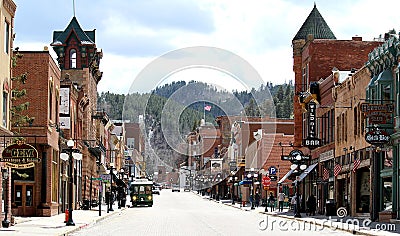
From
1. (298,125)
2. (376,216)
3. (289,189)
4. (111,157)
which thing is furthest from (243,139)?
(376,216)

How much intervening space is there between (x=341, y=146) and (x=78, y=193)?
26.5 m

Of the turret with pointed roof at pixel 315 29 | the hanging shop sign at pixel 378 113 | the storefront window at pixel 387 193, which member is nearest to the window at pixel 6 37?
the hanging shop sign at pixel 378 113

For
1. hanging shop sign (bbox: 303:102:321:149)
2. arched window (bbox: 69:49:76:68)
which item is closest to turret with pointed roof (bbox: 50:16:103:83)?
arched window (bbox: 69:49:76:68)

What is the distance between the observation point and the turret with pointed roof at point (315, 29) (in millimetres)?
75312

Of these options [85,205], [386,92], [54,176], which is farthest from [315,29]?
[386,92]

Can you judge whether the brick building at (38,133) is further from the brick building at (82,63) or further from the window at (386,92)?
the brick building at (82,63)

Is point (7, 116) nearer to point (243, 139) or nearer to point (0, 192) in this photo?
point (0, 192)

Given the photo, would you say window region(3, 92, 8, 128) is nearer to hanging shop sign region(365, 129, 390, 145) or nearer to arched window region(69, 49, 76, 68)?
hanging shop sign region(365, 129, 390, 145)

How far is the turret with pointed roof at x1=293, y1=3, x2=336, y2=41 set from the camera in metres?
75.3

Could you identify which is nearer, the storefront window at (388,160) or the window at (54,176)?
the storefront window at (388,160)

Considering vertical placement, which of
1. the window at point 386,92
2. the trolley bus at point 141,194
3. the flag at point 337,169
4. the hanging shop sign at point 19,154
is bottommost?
the trolley bus at point 141,194

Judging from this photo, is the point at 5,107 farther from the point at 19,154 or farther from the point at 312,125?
the point at 312,125

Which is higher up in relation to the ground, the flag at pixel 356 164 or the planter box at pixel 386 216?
the flag at pixel 356 164

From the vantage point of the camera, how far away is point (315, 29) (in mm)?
75625
